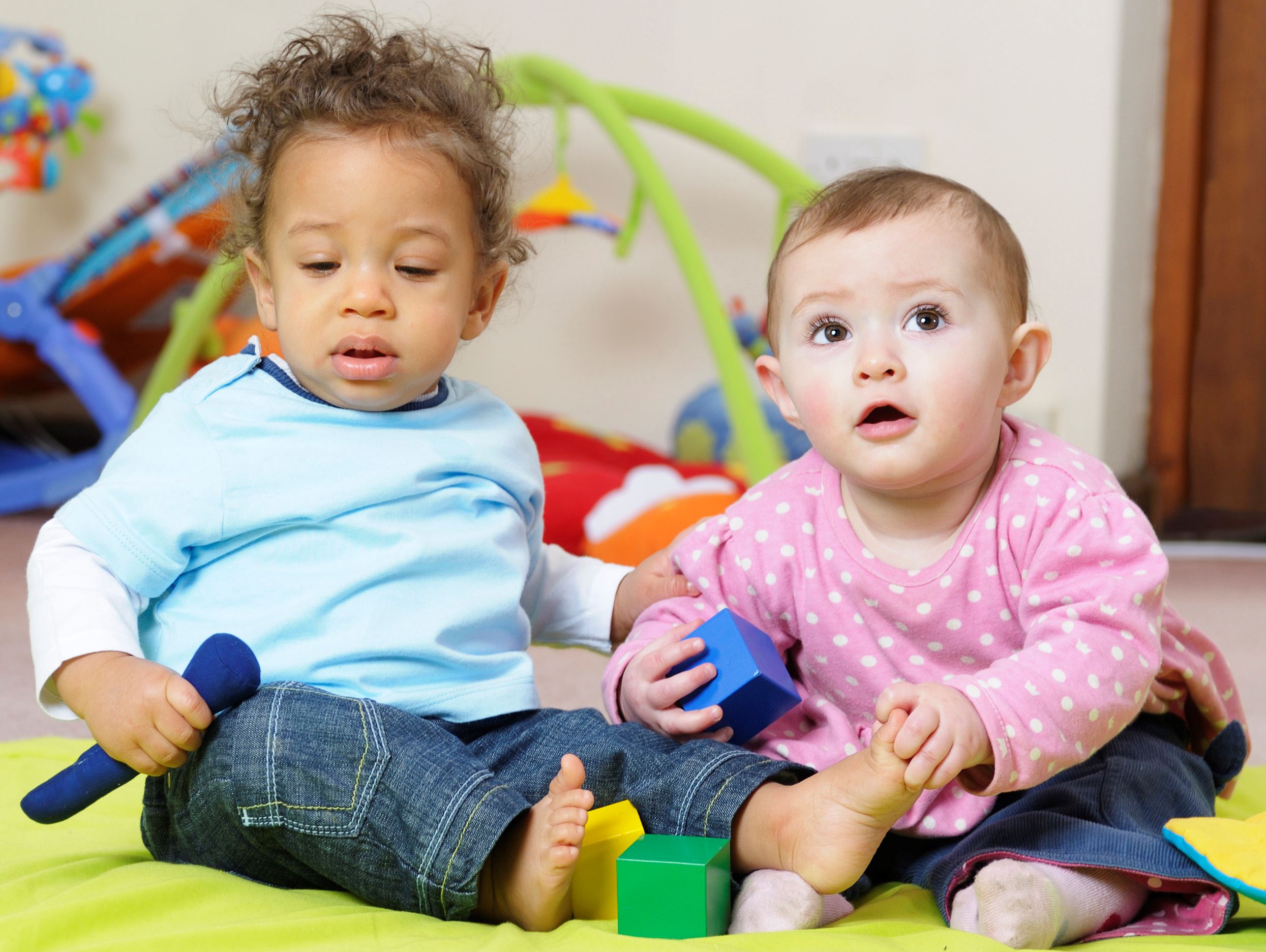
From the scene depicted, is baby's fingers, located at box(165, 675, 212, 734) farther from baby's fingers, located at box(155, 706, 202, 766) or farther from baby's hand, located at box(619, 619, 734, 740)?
baby's hand, located at box(619, 619, 734, 740)

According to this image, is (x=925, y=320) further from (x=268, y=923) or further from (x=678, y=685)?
(x=268, y=923)

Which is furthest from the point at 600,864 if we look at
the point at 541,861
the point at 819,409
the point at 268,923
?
the point at 819,409

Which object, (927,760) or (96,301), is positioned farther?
(96,301)

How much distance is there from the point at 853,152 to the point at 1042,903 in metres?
1.85

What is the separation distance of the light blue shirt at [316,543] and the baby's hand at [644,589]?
111 mm

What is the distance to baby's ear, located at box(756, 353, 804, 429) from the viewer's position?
81 centimetres

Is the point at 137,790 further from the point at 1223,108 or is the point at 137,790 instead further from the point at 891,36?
the point at 1223,108

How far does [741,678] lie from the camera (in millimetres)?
744

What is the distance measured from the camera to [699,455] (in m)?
2.25

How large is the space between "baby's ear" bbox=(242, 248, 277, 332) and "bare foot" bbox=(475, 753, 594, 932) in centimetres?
37

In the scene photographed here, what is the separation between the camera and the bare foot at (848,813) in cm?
63

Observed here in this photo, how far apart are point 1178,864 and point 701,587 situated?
1.07ft

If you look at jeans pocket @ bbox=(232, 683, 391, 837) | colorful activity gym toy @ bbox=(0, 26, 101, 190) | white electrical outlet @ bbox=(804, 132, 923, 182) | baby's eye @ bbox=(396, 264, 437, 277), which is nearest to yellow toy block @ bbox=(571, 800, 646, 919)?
jeans pocket @ bbox=(232, 683, 391, 837)

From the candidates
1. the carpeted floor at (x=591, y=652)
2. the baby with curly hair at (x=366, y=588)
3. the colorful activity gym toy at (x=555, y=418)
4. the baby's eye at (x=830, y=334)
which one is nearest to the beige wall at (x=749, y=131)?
the colorful activity gym toy at (x=555, y=418)
